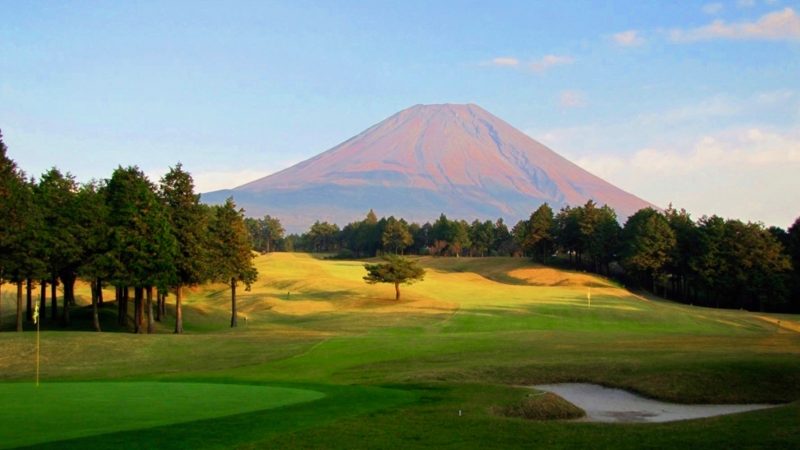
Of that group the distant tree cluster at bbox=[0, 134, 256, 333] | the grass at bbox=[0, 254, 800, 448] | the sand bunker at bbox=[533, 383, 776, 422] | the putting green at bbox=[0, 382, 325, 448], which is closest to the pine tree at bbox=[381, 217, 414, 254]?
the grass at bbox=[0, 254, 800, 448]

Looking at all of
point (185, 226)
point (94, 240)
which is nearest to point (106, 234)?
point (94, 240)

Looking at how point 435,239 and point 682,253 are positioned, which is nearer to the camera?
point 682,253

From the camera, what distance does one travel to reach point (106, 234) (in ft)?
192

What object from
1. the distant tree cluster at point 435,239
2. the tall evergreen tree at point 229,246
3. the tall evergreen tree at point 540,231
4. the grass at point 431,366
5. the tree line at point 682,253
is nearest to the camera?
the grass at point 431,366

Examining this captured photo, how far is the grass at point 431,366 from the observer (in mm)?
17328

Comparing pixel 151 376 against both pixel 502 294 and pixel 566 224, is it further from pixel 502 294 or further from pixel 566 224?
pixel 566 224

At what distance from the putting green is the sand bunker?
34.5 feet

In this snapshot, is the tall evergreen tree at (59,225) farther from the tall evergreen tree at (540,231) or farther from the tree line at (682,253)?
the tall evergreen tree at (540,231)

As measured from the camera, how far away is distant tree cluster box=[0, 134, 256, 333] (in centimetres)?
5359

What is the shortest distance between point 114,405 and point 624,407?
1857cm

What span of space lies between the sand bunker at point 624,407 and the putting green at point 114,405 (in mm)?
10506

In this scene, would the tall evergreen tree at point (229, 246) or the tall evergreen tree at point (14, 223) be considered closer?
the tall evergreen tree at point (14, 223)

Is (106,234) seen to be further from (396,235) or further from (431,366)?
(396,235)

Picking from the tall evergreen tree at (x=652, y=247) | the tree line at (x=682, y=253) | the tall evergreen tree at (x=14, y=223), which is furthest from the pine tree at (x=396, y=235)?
the tall evergreen tree at (x=14, y=223)
